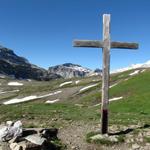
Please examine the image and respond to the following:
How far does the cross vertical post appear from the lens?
2272 centimetres

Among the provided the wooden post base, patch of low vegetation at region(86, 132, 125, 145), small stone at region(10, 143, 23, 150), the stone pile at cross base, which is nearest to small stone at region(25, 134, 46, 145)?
the stone pile at cross base

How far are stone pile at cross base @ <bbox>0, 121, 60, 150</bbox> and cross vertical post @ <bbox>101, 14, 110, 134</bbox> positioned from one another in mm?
3552

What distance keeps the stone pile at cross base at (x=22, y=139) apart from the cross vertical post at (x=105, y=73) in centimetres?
355

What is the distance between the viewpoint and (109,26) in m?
23.1

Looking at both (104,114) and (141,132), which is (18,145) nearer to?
(104,114)

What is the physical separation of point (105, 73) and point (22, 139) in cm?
683

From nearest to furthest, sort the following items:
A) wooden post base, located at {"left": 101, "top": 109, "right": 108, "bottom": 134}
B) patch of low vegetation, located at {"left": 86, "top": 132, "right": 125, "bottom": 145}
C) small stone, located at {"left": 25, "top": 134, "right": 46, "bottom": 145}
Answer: small stone, located at {"left": 25, "top": 134, "right": 46, "bottom": 145} → patch of low vegetation, located at {"left": 86, "top": 132, "right": 125, "bottom": 145} → wooden post base, located at {"left": 101, "top": 109, "right": 108, "bottom": 134}

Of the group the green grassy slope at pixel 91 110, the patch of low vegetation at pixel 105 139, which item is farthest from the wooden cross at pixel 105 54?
the green grassy slope at pixel 91 110

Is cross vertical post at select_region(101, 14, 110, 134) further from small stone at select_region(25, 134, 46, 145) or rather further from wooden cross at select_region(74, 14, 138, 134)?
small stone at select_region(25, 134, 46, 145)

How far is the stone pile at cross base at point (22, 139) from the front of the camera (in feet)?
59.6

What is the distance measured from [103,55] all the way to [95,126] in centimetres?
611

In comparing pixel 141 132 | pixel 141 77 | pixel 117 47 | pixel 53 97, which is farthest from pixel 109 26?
pixel 53 97

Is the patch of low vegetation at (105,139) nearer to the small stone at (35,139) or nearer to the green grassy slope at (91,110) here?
the small stone at (35,139)

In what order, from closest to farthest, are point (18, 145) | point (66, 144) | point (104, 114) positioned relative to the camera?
1. point (18, 145)
2. point (66, 144)
3. point (104, 114)
